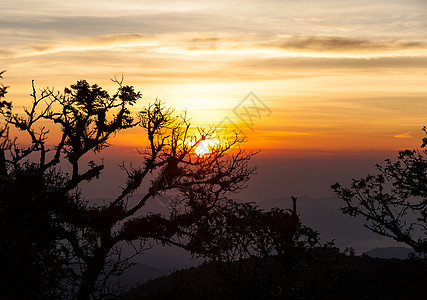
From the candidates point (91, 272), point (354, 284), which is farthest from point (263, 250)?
point (91, 272)

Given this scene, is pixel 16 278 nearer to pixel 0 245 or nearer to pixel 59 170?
pixel 0 245

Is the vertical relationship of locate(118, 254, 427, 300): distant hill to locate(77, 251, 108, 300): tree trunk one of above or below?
below

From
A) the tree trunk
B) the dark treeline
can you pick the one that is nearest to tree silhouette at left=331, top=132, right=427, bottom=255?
the dark treeline

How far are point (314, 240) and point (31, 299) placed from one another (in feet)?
35.1

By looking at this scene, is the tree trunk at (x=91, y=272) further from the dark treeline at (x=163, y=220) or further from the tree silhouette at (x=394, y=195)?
the tree silhouette at (x=394, y=195)

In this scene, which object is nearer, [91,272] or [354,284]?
[354,284]

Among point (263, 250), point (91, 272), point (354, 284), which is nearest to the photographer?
point (263, 250)

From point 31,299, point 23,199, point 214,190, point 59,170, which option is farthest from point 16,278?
point 214,190

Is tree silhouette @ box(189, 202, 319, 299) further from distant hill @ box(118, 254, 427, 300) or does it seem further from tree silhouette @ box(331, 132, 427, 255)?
tree silhouette @ box(331, 132, 427, 255)

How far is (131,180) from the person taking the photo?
34656 millimetres

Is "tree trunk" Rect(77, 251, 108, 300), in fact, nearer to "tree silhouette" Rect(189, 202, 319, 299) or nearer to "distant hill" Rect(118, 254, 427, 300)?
"distant hill" Rect(118, 254, 427, 300)

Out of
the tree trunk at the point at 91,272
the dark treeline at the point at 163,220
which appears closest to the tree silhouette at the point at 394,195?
the dark treeline at the point at 163,220

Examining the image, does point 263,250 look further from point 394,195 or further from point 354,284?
point 394,195

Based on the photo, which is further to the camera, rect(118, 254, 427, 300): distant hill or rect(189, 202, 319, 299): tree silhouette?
rect(118, 254, 427, 300): distant hill
